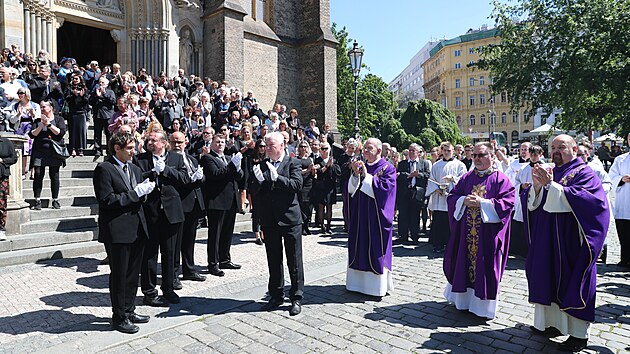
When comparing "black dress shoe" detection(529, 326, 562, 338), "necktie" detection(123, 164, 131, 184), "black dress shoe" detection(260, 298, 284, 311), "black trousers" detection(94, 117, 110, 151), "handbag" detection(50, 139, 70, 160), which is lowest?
"black dress shoe" detection(529, 326, 562, 338)

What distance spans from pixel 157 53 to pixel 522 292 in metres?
15.6

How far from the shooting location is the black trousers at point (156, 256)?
5.26 metres

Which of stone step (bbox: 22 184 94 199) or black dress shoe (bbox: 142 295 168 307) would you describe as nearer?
black dress shoe (bbox: 142 295 168 307)

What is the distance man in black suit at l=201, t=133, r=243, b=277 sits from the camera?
6660 millimetres

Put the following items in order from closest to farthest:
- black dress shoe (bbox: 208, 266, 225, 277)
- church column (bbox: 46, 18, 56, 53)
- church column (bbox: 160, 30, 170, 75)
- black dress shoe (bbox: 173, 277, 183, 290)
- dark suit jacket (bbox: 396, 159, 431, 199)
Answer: black dress shoe (bbox: 173, 277, 183, 290) → black dress shoe (bbox: 208, 266, 225, 277) → dark suit jacket (bbox: 396, 159, 431, 199) → church column (bbox: 46, 18, 56, 53) → church column (bbox: 160, 30, 170, 75)

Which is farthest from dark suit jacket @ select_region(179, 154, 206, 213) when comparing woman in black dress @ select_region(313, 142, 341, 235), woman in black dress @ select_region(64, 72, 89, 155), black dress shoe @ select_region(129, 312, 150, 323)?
woman in black dress @ select_region(64, 72, 89, 155)

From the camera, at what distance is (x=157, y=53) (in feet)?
56.3

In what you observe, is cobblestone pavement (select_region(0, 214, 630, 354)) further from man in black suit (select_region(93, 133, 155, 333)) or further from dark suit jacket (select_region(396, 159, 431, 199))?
dark suit jacket (select_region(396, 159, 431, 199))

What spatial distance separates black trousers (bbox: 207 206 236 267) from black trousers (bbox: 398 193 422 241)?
A: 4.04m

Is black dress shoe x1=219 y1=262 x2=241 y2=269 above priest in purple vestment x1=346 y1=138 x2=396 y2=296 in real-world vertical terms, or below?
below

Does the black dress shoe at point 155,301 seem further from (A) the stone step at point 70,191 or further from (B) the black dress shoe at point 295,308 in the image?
(A) the stone step at point 70,191

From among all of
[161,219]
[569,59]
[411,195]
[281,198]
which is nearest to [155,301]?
[161,219]

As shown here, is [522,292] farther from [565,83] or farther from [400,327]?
[565,83]

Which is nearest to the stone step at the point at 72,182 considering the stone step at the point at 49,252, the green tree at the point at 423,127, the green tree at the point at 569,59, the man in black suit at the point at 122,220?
the stone step at the point at 49,252
